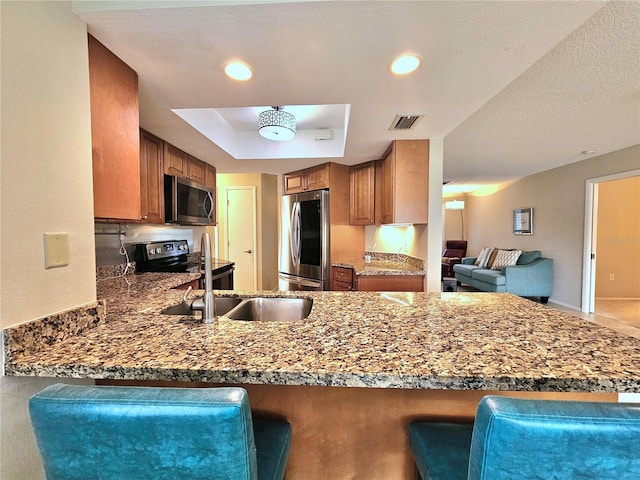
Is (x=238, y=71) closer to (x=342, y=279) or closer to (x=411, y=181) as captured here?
(x=411, y=181)

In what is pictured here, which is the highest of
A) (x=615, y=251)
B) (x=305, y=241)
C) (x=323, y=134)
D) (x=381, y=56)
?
(x=323, y=134)

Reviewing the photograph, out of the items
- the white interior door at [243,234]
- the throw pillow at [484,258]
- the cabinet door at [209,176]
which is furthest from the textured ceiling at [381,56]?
the throw pillow at [484,258]

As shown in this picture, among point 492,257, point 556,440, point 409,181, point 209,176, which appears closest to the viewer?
point 556,440

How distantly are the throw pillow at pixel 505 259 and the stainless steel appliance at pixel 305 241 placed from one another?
157 inches

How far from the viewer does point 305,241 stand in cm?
351

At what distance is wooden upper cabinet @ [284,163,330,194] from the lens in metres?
3.38

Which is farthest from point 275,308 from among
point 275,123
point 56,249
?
point 275,123

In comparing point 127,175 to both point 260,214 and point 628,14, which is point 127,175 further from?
point 260,214

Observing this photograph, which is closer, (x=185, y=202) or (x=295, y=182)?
(x=185, y=202)

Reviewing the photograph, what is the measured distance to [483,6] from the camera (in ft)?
3.15

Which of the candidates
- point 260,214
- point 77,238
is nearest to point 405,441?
point 77,238

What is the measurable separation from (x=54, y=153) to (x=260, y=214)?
4.25 meters

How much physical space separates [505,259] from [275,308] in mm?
5432

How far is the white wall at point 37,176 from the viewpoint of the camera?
74 cm
